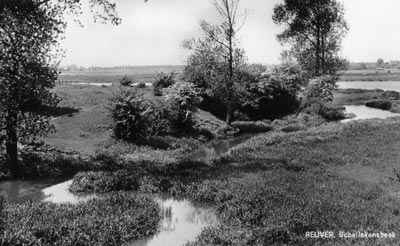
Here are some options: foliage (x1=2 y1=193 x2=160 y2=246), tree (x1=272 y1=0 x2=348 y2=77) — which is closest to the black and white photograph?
foliage (x1=2 y1=193 x2=160 y2=246)

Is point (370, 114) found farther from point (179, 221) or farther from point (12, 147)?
point (12, 147)

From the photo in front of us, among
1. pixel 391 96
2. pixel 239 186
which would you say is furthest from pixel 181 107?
pixel 391 96

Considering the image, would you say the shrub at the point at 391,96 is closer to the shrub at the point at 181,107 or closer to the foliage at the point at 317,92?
the foliage at the point at 317,92

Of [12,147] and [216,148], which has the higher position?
[12,147]

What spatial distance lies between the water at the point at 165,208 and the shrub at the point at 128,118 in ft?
27.8

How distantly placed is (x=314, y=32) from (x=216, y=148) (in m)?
34.6

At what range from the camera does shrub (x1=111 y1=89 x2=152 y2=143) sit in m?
26.3

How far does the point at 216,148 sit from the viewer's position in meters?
28.6

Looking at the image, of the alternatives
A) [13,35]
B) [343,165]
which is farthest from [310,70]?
[13,35]

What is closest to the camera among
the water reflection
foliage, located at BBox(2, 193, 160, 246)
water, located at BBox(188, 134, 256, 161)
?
foliage, located at BBox(2, 193, 160, 246)

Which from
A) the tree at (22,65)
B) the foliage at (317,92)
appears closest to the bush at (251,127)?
the foliage at (317,92)

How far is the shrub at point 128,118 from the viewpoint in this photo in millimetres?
26297

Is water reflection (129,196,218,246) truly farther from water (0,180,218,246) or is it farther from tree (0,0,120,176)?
tree (0,0,120,176)

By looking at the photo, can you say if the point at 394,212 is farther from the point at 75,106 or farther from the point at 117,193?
the point at 75,106
